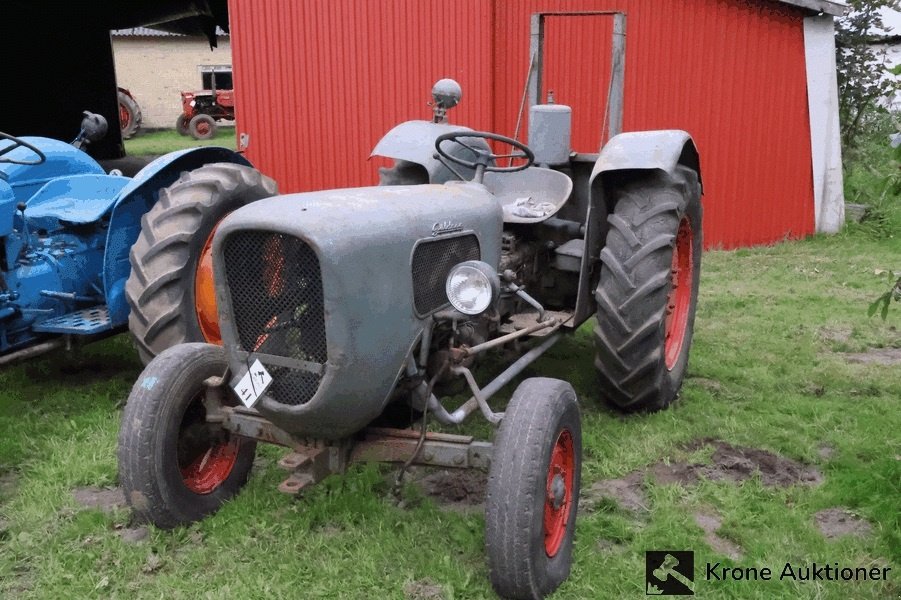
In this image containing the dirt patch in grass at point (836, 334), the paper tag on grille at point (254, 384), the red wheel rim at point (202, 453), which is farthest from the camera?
the dirt patch in grass at point (836, 334)

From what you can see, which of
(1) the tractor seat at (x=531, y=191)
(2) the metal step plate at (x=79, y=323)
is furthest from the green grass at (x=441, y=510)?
(1) the tractor seat at (x=531, y=191)

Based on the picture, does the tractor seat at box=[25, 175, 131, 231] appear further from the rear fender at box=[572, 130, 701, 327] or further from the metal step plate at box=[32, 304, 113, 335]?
the rear fender at box=[572, 130, 701, 327]

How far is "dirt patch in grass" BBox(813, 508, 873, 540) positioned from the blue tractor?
2688 millimetres

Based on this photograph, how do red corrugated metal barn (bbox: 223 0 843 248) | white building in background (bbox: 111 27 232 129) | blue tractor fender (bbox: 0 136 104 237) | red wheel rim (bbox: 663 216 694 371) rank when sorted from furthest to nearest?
1. white building in background (bbox: 111 27 232 129)
2. red corrugated metal barn (bbox: 223 0 843 248)
3. blue tractor fender (bbox: 0 136 104 237)
4. red wheel rim (bbox: 663 216 694 371)

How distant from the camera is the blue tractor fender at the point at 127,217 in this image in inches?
164

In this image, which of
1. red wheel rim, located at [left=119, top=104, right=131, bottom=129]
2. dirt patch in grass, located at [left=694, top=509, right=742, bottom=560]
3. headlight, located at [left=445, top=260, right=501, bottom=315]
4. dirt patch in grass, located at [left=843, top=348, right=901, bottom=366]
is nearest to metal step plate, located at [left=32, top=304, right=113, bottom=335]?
headlight, located at [left=445, top=260, right=501, bottom=315]

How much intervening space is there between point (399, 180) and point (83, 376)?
203 cm

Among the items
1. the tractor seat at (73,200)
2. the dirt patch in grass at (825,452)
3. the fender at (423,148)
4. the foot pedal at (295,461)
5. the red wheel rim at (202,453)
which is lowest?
the dirt patch in grass at (825,452)

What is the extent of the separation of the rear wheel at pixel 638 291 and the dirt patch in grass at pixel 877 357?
1494mm

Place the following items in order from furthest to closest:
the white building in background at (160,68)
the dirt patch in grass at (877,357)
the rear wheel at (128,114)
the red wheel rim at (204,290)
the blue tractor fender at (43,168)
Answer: the white building in background at (160,68), the rear wheel at (128,114), the dirt patch in grass at (877,357), the blue tractor fender at (43,168), the red wheel rim at (204,290)

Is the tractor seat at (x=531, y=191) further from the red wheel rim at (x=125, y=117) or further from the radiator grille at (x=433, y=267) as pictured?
the red wheel rim at (x=125, y=117)

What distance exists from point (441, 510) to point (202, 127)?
20028mm

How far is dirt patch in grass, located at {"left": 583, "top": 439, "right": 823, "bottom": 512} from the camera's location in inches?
131

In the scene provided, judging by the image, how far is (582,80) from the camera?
7945 mm
